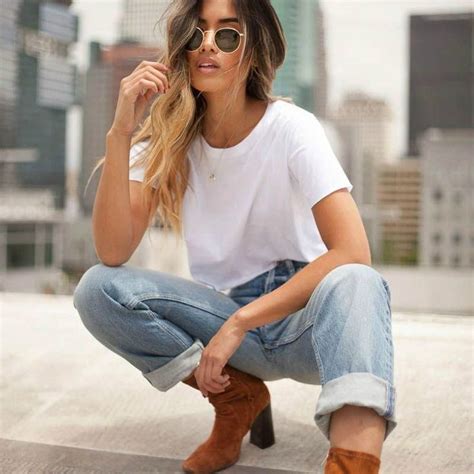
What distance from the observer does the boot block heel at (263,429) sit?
1450mm

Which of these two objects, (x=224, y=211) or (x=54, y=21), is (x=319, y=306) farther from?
(x=54, y=21)

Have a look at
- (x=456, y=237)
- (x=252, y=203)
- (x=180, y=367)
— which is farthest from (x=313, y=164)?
(x=456, y=237)

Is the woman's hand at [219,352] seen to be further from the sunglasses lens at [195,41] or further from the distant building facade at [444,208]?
the distant building facade at [444,208]

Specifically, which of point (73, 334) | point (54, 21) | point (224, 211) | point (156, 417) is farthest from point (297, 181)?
point (54, 21)

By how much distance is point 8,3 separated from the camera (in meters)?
28.8

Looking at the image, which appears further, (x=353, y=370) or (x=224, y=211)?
(x=224, y=211)

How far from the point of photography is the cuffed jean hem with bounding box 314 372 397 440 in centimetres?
100

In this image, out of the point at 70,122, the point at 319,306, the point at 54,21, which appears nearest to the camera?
the point at 319,306

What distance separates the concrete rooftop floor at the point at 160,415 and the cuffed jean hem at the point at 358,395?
0.37 m

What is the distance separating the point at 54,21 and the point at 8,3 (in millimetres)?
1969

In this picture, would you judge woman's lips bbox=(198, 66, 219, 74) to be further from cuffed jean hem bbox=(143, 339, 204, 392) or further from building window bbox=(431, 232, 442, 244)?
building window bbox=(431, 232, 442, 244)

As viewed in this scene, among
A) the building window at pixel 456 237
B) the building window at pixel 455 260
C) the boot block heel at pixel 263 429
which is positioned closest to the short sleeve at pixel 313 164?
the boot block heel at pixel 263 429

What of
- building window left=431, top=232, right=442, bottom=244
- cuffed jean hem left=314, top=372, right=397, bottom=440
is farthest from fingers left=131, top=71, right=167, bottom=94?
building window left=431, top=232, right=442, bottom=244

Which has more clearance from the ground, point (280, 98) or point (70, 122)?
point (70, 122)
